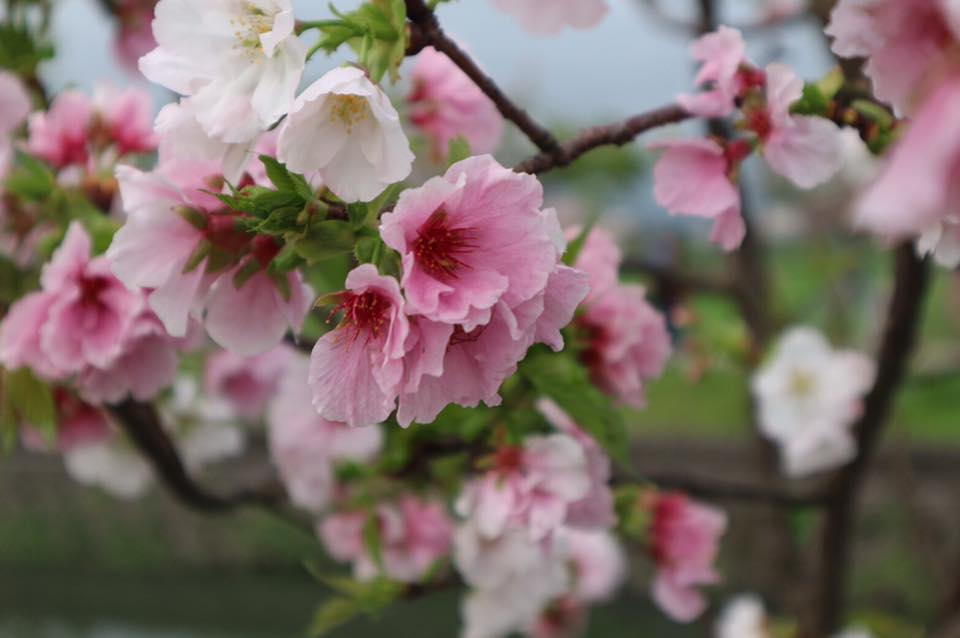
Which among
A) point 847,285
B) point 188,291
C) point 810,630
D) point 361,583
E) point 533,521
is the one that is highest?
point 188,291

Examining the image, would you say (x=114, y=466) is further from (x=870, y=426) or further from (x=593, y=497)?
(x=870, y=426)

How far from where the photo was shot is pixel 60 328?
17.8 inches

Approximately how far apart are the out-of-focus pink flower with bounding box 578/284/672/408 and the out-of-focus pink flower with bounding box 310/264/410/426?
20cm

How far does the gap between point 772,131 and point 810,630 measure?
0.78 metres

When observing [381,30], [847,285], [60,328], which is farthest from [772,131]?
[847,285]

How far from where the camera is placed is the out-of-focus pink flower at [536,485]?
1.47 ft

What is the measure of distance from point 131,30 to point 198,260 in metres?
0.60

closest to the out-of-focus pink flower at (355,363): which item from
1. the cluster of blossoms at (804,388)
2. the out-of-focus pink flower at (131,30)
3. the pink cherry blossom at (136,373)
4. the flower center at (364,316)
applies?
the flower center at (364,316)

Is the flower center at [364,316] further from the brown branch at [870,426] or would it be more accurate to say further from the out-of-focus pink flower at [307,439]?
the brown branch at [870,426]

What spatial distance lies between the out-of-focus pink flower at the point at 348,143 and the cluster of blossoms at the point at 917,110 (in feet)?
0.45

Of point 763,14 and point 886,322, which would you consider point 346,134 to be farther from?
point 763,14

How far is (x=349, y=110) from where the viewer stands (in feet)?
0.97

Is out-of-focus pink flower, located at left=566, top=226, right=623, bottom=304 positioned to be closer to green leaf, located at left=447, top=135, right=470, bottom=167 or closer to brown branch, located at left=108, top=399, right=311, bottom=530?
green leaf, located at left=447, top=135, right=470, bottom=167

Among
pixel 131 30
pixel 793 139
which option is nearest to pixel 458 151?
pixel 793 139
